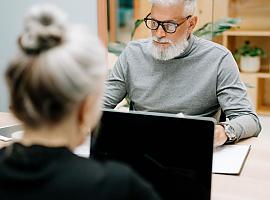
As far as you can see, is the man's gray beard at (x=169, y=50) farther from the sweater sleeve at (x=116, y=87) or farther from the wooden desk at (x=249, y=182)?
the wooden desk at (x=249, y=182)

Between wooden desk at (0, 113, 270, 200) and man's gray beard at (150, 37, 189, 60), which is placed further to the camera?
man's gray beard at (150, 37, 189, 60)

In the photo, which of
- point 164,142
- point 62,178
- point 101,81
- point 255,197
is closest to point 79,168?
point 62,178

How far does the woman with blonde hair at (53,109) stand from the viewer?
2.46ft

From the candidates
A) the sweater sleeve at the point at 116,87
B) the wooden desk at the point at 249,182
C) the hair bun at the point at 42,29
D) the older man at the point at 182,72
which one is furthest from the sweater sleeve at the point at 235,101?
the hair bun at the point at 42,29

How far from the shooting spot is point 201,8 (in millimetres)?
4129

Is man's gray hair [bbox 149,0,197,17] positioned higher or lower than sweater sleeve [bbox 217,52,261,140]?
higher

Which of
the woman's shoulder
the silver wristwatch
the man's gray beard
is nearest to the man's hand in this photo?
the silver wristwatch

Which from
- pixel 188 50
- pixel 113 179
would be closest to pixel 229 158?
pixel 188 50

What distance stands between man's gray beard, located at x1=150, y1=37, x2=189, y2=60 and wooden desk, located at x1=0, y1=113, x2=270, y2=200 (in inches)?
20.8

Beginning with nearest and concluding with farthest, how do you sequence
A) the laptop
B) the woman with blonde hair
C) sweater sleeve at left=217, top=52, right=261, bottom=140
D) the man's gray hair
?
1. the woman with blonde hair
2. the laptop
3. sweater sleeve at left=217, top=52, right=261, bottom=140
4. the man's gray hair

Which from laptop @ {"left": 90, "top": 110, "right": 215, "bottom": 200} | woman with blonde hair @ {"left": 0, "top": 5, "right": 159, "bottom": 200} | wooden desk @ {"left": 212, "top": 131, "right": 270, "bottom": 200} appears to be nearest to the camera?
woman with blonde hair @ {"left": 0, "top": 5, "right": 159, "bottom": 200}

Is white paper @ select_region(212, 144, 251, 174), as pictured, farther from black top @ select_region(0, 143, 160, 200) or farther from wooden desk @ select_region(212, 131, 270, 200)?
black top @ select_region(0, 143, 160, 200)

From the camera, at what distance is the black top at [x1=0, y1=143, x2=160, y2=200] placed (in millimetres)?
762

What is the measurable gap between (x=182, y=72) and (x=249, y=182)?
67 cm
